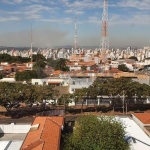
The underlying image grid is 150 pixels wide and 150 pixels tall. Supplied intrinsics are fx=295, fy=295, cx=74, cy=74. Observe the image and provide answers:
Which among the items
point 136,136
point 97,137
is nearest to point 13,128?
point 97,137

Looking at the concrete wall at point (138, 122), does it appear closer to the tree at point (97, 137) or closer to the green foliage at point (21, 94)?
the tree at point (97, 137)

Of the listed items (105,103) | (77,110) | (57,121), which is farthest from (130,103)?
(57,121)

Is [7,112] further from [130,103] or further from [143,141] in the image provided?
[143,141]

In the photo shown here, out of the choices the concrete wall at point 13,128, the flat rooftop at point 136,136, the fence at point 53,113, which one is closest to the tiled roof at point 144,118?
the flat rooftop at point 136,136

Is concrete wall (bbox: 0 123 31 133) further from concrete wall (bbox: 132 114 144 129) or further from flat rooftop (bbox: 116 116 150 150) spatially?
concrete wall (bbox: 132 114 144 129)

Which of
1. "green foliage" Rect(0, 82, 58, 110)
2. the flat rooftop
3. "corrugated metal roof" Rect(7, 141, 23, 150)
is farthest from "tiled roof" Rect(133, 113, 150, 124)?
"corrugated metal roof" Rect(7, 141, 23, 150)

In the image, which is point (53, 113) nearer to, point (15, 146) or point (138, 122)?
point (138, 122)
